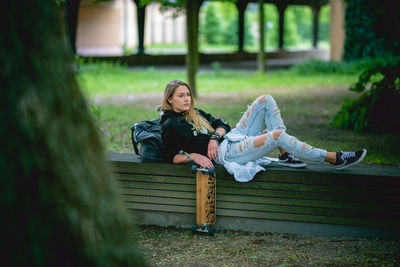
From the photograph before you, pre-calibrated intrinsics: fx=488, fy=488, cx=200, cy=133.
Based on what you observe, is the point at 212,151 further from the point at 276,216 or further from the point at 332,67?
the point at 332,67

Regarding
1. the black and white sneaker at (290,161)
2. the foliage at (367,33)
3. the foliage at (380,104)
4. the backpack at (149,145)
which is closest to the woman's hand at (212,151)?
the backpack at (149,145)

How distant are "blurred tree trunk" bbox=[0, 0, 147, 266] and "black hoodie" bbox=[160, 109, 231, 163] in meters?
2.27

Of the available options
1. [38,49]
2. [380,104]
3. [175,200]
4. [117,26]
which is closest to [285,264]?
[175,200]

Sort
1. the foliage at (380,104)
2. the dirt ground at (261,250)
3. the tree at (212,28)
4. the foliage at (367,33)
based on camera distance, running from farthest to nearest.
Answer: the tree at (212,28) < the foliage at (367,33) < the foliage at (380,104) < the dirt ground at (261,250)

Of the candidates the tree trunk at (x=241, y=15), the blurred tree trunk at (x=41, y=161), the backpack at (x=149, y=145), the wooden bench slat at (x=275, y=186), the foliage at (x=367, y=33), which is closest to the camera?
the blurred tree trunk at (x=41, y=161)

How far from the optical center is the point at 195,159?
4.10 meters

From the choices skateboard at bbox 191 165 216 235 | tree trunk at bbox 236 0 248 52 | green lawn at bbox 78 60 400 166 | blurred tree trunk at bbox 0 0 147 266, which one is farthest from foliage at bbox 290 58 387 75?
blurred tree trunk at bbox 0 0 147 266

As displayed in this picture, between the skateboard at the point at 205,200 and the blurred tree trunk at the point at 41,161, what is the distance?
7.13 feet

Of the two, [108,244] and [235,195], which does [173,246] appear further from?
[108,244]

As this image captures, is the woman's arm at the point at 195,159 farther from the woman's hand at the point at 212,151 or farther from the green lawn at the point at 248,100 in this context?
the green lawn at the point at 248,100

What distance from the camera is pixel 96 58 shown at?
24016 mm

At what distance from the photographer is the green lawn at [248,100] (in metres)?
7.05

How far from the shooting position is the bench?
3824mm

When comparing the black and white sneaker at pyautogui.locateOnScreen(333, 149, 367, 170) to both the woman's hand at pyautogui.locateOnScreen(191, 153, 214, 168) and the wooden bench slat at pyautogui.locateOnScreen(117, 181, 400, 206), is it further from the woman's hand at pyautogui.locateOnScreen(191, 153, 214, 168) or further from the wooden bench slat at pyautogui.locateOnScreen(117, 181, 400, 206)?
the woman's hand at pyautogui.locateOnScreen(191, 153, 214, 168)
